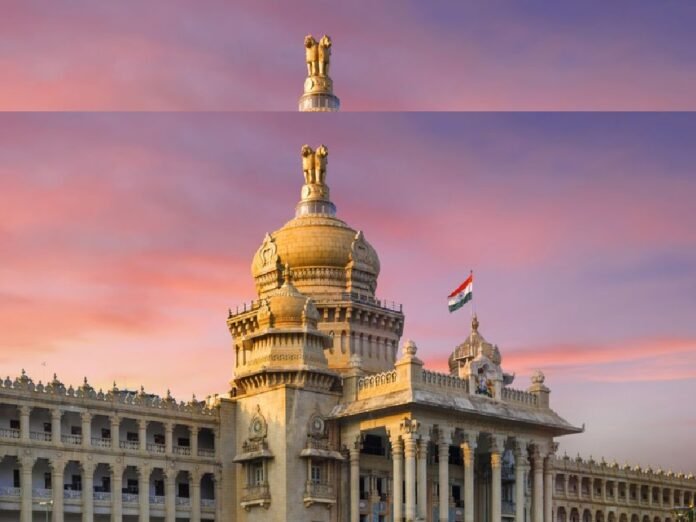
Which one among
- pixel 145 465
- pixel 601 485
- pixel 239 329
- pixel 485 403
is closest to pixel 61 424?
pixel 145 465

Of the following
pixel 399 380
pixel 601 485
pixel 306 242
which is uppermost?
pixel 306 242

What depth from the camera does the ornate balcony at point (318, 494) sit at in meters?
83.1

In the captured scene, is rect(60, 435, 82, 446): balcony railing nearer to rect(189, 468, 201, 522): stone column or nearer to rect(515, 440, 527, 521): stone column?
rect(189, 468, 201, 522): stone column

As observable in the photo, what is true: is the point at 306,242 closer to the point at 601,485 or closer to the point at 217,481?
the point at 217,481

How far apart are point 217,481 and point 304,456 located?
7218 millimetres

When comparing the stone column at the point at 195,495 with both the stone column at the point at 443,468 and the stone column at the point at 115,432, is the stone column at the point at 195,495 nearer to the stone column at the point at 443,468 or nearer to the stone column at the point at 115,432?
the stone column at the point at 115,432

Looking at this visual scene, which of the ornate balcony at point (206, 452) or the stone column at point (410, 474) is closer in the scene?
the stone column at point (410, 474)

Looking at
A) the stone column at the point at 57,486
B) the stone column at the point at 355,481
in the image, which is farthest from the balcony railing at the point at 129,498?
the stone column at the point at 355,481

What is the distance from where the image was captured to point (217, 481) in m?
86.8

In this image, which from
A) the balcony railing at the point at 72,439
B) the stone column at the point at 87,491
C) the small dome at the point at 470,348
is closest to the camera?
the stone column at the point at 87,491

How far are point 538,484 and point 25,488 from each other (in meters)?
34.7

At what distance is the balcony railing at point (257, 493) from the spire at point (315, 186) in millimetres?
23092

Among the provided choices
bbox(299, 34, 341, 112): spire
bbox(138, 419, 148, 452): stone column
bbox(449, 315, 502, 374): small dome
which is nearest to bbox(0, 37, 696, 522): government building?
bbox(138, 419, 148, 452): stone column

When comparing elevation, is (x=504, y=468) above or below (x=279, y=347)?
below
